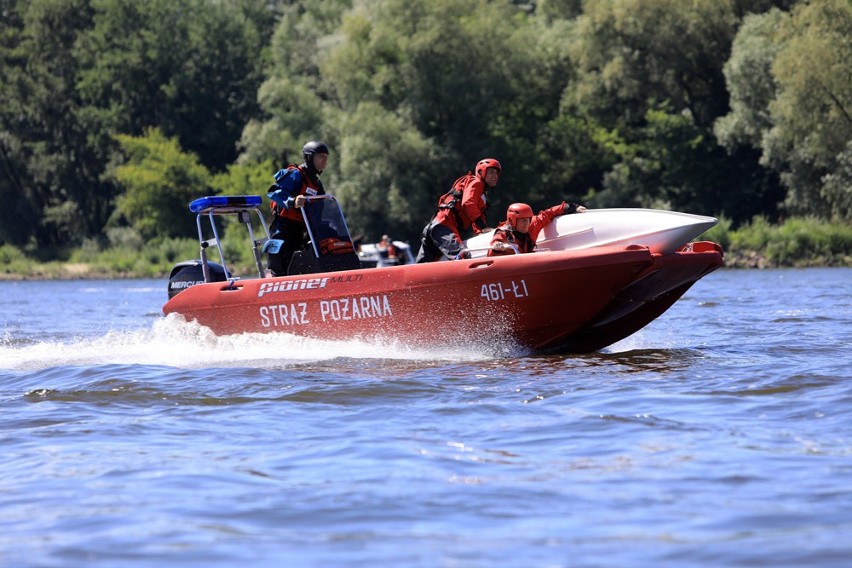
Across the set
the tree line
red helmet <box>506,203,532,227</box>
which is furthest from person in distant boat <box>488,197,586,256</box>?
the tree line

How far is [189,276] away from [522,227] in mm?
3715

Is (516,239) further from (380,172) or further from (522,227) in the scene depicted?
(380,172)

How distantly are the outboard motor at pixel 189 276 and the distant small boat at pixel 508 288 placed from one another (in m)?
1.24

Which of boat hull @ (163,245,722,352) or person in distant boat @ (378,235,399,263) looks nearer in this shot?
boat hull @ (163,245,722,352)

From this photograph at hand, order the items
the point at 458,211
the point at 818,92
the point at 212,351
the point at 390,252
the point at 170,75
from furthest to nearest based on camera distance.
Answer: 1. the point at 170,75
2. the point at 818,92
3. the point at 390,252
4. the point at 212,351
5. the point at 458,211

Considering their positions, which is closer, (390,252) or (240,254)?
(390,252)

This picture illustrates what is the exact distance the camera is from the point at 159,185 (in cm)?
5416

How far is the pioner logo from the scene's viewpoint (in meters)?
10.3

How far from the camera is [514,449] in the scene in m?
6.20

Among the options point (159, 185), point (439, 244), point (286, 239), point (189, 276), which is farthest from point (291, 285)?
point (159, 185)

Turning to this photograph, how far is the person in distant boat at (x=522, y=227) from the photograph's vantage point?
9.97 m

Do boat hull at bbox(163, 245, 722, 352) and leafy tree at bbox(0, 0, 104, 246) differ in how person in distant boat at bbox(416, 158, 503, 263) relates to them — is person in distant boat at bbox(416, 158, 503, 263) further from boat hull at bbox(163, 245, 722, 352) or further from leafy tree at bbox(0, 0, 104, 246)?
leafy tree at bbox(0, 0, 104, 246)

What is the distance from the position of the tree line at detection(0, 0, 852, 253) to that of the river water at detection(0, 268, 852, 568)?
26114mm

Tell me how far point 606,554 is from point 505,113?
40781 mm
